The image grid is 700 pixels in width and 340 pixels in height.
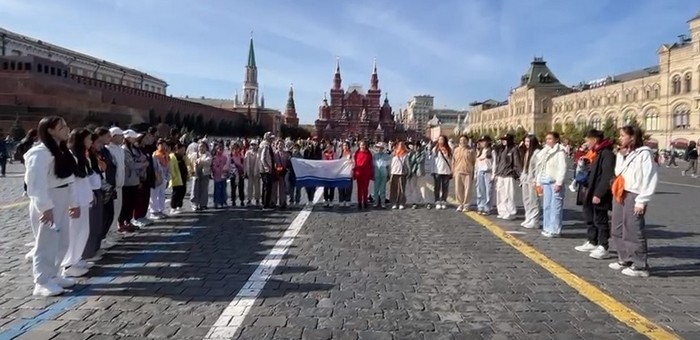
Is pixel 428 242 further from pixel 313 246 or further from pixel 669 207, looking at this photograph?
pixel 669 207

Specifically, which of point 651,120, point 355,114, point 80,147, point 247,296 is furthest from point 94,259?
point 355,114

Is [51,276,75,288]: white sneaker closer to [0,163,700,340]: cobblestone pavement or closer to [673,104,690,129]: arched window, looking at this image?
[0,163,700,340]: cobblestone pavement

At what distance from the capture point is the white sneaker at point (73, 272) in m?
6.58

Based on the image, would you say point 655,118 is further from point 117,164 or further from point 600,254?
point 117,164

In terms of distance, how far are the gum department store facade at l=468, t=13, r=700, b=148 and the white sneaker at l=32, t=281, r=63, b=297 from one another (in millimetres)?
68149

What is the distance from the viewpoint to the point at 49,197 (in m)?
5.81

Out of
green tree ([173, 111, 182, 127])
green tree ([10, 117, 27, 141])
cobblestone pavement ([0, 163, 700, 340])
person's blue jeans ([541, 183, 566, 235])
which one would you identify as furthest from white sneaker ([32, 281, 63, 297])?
green tree ([173, 111, 182, 127])

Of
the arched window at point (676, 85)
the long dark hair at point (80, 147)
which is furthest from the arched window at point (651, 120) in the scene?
the long dark hair at point (80, 147)

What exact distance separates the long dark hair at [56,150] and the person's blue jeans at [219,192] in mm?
7076

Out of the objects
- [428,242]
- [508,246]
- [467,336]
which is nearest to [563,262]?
[508,246]

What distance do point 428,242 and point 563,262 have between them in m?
2.22

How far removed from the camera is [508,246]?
8758 millimetres

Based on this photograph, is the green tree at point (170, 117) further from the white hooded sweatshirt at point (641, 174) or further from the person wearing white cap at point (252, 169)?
the white hooded sweatshirt at point (641, 174)

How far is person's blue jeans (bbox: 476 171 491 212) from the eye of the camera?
12711mm
